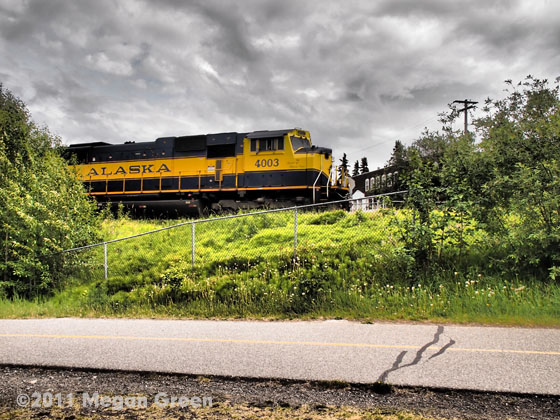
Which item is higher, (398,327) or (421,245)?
(421,245)

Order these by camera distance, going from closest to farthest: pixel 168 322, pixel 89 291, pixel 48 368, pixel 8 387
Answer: pixel 8 387 → pixel 48 368 → pixel 168 322 → pixel 89 291

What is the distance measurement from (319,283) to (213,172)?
12335 millimetres

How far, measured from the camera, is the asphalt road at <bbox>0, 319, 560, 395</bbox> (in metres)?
4.82

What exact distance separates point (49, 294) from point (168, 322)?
6.53 metres

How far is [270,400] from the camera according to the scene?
176 inches

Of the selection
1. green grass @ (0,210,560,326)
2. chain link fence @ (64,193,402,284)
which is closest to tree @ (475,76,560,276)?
green grass @ (0,210,560,326)

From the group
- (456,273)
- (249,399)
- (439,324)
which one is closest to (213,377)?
(249,399)

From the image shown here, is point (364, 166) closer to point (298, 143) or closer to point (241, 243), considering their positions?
point (298, 143)

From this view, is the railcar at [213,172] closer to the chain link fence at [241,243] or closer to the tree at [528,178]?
the chain link fence at [241,243]

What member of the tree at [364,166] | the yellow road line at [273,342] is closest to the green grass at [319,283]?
the yellow road line at [273,342]

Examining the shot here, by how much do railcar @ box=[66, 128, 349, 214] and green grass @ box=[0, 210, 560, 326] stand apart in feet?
17.8

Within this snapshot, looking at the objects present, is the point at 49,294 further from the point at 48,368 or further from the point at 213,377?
the point at 213,377

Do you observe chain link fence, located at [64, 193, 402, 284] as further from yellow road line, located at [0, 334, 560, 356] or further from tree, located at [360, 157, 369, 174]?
tree, located at [360, 157, 369, 174]

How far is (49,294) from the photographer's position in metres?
12.9
